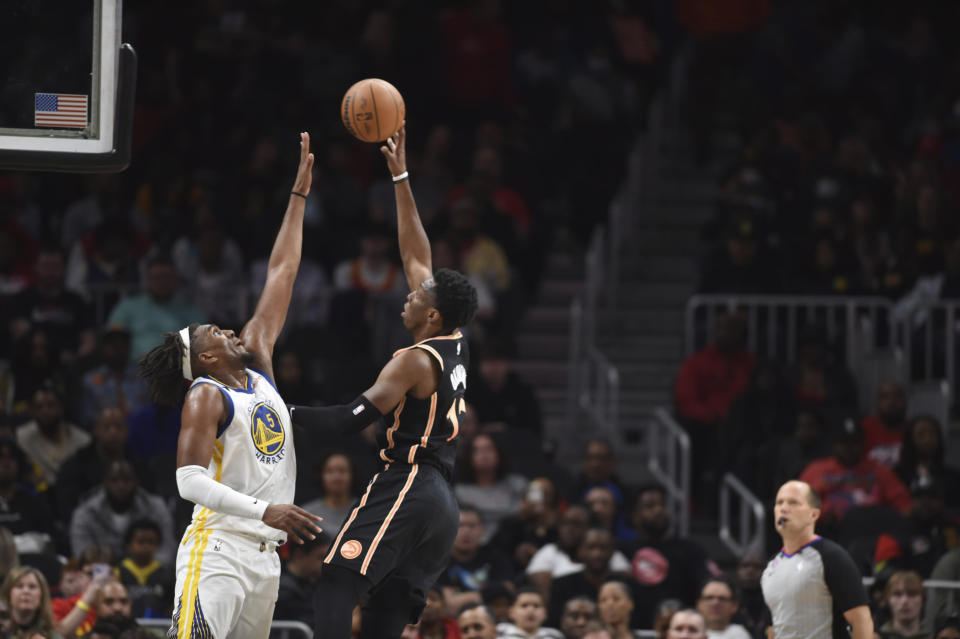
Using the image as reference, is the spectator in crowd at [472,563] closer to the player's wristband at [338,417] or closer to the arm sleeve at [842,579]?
the arm sleeve at [842,579]

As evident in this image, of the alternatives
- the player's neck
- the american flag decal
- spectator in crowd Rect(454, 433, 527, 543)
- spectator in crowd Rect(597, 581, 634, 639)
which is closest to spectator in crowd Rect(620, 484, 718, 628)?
spectator in crowd Rect(597, 581, 634, 639)

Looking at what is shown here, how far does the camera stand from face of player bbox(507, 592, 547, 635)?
9.66m

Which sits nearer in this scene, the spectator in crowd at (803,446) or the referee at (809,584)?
the referee at (809,584)

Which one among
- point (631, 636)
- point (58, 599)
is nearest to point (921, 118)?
point (631, 636)

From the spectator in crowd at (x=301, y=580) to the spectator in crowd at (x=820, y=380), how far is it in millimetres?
4225

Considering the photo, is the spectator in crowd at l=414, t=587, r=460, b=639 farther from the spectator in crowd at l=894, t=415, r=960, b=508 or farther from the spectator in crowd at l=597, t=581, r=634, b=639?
the spectator in crowd at l=894, t=415, r=960, b=508

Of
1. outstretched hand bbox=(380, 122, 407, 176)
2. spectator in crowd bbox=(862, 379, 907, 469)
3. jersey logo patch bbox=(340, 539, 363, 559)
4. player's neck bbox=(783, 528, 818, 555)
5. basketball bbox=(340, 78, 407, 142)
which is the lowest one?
player's neck bbox=(783, 528, 818, 555)

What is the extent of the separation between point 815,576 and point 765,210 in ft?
22.5

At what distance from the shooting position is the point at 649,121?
16.2 m

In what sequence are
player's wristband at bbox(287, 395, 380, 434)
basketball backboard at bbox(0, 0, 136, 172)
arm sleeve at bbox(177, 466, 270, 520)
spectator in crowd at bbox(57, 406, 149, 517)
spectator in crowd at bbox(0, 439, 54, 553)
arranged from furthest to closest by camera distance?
spectator in crowd at bbox(57, 406, 149, 517) → spectator in crowd at bbox(0, 439, 54, 553) → player's wristband at bbox(287, 395, 380, 434) → basketball backboard at bbox(0, 0, 136, 172) → arm sleeve at bbox(177, 466, 270, 520)

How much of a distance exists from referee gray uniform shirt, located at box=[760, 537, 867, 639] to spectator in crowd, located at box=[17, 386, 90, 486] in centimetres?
577

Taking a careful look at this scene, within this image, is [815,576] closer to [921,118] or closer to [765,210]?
[765,210]

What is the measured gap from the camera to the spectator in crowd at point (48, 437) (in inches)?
450

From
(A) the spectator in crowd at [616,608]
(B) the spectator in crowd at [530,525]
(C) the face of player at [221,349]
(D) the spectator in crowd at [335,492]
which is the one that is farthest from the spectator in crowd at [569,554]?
(C) the face of player at [221,349]
